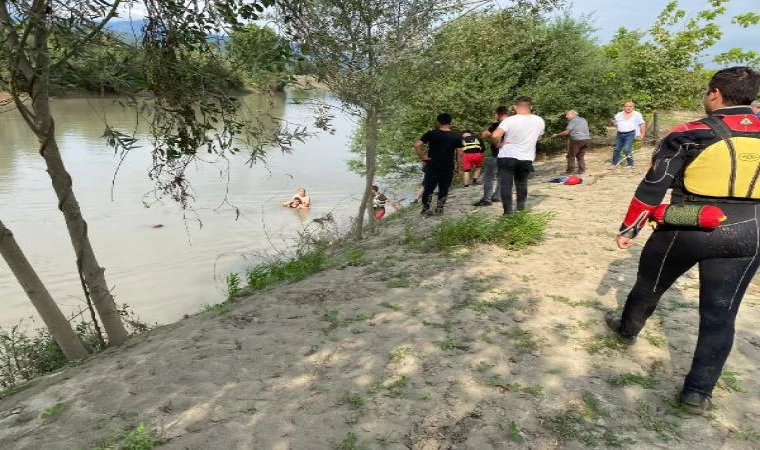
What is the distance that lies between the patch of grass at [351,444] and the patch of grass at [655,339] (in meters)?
2.37

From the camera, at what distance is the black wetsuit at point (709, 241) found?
102 inches

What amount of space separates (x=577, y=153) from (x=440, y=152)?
596 cm

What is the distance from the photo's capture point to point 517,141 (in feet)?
22.0

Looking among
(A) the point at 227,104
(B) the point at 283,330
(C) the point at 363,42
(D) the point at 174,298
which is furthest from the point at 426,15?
(D) the point at 174,298

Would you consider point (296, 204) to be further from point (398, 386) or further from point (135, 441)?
point (135, 441)

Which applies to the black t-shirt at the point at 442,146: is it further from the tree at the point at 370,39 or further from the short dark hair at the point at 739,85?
the short dark hair at the point at 739,85

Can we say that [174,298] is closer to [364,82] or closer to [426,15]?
[364,82]

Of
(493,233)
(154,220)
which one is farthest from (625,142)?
(154,220)

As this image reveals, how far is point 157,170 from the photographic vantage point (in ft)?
14.6

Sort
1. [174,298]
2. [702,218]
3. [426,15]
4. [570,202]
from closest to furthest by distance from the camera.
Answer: [702,218], [426,15], [570,202], [174,298]

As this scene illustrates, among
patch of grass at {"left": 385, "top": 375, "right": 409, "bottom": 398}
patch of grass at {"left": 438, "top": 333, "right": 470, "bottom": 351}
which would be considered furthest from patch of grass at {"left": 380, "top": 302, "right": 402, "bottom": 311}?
patch of grass at {"left": 385, "top": 375, "right": 409, "bottom": 398}

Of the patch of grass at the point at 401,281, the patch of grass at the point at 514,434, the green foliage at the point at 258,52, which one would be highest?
the green foliage at the point at 258,52

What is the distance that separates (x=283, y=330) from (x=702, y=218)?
3.14 meters

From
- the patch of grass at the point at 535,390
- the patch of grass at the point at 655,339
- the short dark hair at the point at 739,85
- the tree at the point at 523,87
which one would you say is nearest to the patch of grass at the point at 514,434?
the patch of grass at the point at 535,390
